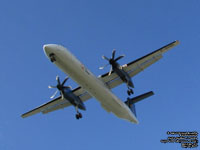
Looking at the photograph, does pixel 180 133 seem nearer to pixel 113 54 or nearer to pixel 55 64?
pixel 113 54

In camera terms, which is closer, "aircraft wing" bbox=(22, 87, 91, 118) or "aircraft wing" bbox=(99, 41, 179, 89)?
"aircraft wing" bbox=(99, 41, 179, 89)

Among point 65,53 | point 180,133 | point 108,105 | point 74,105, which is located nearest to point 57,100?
point 74,105

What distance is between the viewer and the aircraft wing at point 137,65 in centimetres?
2516

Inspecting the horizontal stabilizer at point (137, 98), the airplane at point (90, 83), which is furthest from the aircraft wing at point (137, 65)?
the horizontal stabilizer at point (137, 98)

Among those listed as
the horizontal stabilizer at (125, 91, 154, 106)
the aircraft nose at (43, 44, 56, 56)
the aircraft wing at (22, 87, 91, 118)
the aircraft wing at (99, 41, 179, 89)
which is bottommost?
the horizontal stabilizer at (125, 91, 154, 106)

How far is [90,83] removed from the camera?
24.1 meters

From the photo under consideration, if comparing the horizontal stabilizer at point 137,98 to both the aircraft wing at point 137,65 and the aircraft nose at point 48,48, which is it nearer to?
the aircraft wing at point 137,65

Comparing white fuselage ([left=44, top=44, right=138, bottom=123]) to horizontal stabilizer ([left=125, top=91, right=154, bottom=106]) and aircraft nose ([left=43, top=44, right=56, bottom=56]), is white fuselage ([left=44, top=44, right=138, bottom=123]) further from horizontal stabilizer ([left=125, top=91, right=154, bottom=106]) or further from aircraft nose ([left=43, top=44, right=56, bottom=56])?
horizontal stabilizer ([left=125, top=91, right=154, bottom=106])

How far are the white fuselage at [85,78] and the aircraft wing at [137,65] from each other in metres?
1.54

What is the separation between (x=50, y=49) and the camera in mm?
22547

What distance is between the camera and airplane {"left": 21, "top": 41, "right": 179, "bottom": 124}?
23.1 m

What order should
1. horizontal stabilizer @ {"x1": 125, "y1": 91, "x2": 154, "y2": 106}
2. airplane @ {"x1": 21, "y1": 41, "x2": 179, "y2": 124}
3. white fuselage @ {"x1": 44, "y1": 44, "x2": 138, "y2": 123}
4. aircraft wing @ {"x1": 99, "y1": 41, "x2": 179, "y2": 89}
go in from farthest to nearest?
horizontal stabilizer @ {"x1": 125, "y1": 91, "x2": 154, "y2": 106}
aircraft wing @ {"x1": 99, "y1": 41, "x2": 179, "y2": 89}
airplane @ {"x1": 21, "y1": 41, "x2": 179, "y2": 124}
white fuselage @ {"x1": 44, "y1": 44, "x2": 138, "y2": 123}

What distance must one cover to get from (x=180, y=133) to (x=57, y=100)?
12030 millimetres

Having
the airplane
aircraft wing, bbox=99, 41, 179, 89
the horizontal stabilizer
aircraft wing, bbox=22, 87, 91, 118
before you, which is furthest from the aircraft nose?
the horizontal stabilizer
